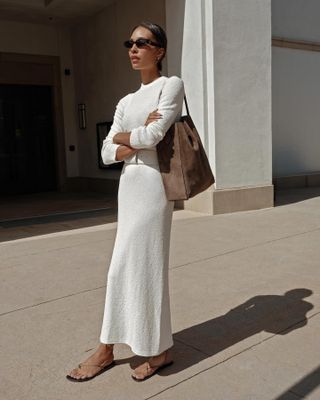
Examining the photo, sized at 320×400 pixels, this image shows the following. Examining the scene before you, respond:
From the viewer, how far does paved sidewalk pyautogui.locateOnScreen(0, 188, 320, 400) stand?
2.65m

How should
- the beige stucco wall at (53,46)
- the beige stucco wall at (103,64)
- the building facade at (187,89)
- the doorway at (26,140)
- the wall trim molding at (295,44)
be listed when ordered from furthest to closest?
1. the doorway at (26,140)
2. the beige stucco wall at (53,46)
3. the wall trim molding at (295,44)
4. the beige stucco wall at (103,64)
5. the building facade at (187,89)

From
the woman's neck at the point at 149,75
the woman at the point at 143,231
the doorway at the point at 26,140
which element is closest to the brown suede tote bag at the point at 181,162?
the woman at the point at 143,231

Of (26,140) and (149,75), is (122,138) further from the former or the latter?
(26,140)

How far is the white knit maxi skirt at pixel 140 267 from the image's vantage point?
8.72 ft

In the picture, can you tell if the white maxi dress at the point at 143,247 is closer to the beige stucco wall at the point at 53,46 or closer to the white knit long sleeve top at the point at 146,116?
the white knit long sleeve top at the point at 146,116

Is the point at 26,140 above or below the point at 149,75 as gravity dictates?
below

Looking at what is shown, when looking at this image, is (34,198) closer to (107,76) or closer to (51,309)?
(107,76)

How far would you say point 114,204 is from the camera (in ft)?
33.6

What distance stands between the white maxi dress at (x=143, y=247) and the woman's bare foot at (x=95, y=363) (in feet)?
0.45

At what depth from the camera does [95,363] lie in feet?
9.24

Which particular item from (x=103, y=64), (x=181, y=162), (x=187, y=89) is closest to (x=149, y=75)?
(x=181, y=162)

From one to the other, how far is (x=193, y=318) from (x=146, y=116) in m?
1.70

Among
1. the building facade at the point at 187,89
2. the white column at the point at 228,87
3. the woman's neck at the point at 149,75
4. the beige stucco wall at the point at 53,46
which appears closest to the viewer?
the woman's neck at the point at 149,75

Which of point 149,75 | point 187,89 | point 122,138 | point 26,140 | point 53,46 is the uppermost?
point 53,46
